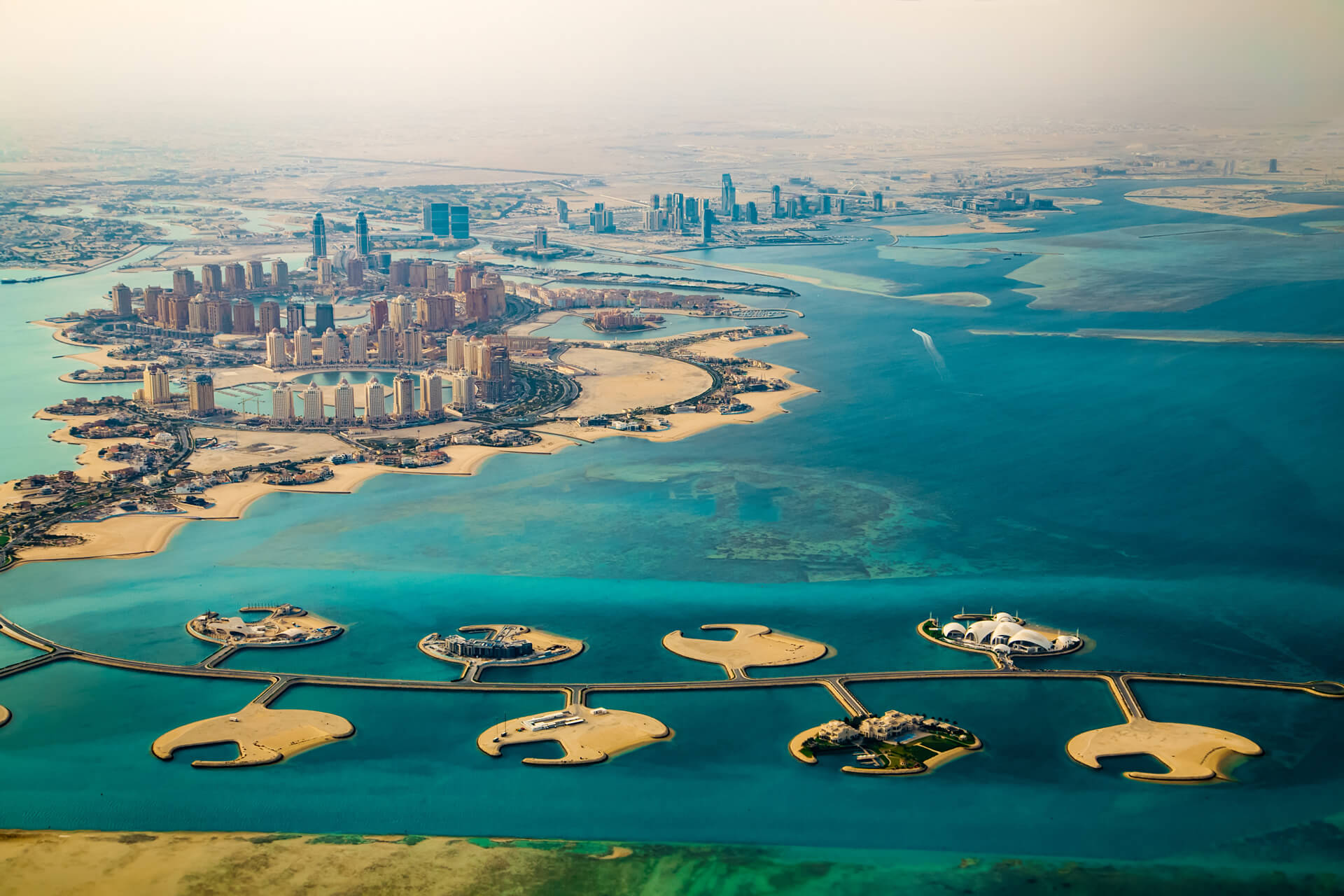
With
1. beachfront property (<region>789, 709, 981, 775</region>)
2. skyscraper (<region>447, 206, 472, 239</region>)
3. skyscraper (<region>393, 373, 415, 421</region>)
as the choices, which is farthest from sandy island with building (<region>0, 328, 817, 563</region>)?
skyscraper (<region>447, 206, 472, 239</region>)

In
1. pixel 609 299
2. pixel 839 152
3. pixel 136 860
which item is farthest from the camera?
pixel 839 152

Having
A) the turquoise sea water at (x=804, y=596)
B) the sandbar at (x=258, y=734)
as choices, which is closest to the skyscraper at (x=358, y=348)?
the turquoise sea water at (x=804, y=596)

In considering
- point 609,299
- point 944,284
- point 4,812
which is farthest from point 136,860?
point 944,284

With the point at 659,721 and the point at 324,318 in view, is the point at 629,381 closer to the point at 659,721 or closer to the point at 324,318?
the point at 324,318

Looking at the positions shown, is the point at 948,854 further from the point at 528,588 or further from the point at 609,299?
the point at 609,299

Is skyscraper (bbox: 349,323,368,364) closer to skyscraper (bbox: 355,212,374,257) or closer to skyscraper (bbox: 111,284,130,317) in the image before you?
skyscraper (bbox: 111,284,130,317)

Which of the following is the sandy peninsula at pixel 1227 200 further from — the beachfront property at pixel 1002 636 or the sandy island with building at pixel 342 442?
the beachfront property at pixel 1002 636
